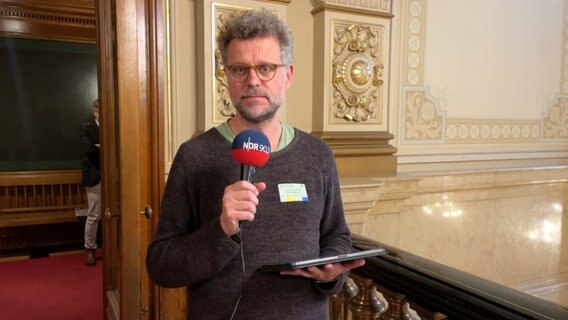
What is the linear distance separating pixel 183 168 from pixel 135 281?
44.2 inches

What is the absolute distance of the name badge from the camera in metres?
1.07

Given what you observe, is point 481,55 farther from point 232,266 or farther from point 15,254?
point 15,254

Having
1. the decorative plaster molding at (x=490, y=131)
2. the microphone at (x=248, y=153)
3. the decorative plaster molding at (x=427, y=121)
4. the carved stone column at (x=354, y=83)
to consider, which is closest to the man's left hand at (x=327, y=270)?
the microphone at (x=248, y=153)

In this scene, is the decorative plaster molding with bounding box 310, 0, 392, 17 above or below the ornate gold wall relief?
above

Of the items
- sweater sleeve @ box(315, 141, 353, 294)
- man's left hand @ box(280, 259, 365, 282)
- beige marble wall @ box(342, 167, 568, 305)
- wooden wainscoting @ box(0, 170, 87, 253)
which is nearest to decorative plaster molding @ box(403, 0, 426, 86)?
beige marble wall @ box(342, 167, 568, 305)

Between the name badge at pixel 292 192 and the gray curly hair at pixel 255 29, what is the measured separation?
314 millimetres

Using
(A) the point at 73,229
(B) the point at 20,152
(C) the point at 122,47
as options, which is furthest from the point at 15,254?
(C) the point at 122,47

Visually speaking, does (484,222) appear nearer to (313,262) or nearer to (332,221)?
(332,221)

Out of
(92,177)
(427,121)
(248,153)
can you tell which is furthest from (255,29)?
(92,177)

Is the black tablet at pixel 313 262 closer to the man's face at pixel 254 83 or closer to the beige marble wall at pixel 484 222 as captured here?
the man's face at pixel 254 83

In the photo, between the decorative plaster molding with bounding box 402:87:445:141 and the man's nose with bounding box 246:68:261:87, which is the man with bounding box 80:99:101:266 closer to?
the decorative plaster molding with bounding box 402:87:445:141

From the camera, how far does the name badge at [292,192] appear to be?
1.07 meters

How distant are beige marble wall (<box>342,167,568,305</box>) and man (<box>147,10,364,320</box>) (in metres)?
1.39

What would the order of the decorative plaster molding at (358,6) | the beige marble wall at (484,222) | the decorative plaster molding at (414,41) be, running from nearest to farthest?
the decorative plaster molding at (358,6)
the beige marble wall at (484,222)
the decorative plaster molding at (414,41)
